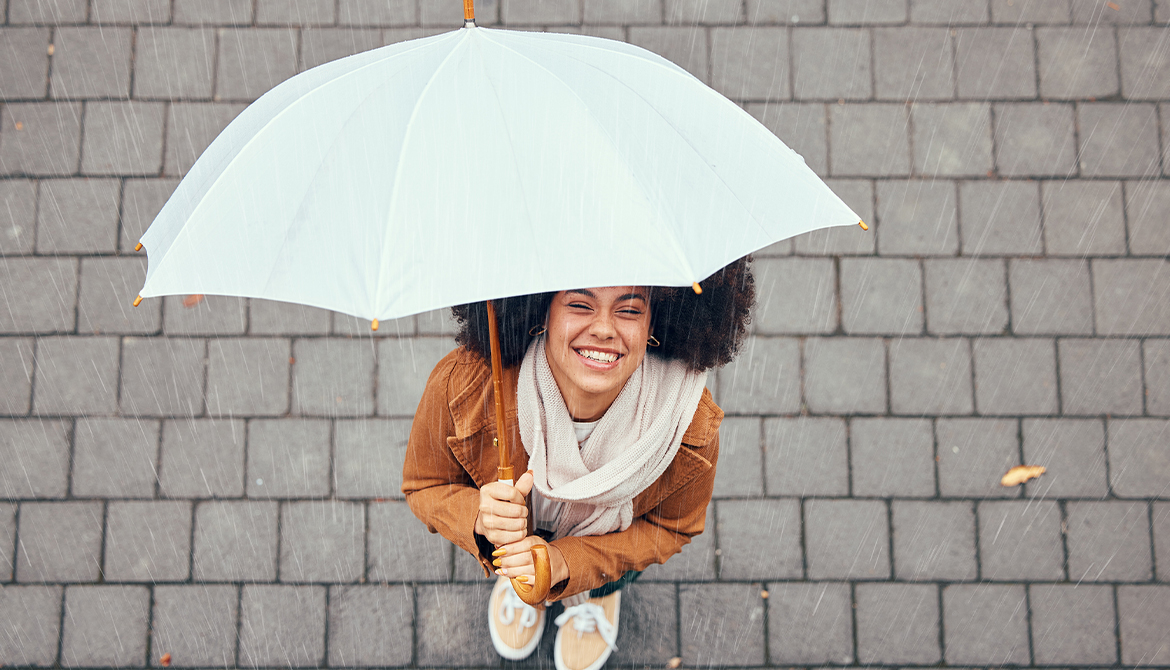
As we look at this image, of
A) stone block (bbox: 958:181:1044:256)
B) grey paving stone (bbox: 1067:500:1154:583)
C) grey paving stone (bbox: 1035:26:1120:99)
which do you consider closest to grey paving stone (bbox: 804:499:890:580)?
grey paving stone (bbox: 1067:500:1154:583)

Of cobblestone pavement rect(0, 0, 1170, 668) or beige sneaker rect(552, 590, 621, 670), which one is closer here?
beige sneaker rect(552, 590, 621, 670)

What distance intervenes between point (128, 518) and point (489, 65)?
9.68 feet

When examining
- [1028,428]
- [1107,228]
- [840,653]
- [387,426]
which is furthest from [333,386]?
[1107,228]

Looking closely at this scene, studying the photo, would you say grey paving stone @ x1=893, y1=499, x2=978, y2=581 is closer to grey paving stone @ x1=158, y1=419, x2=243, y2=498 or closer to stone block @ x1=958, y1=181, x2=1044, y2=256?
stone block @ x1=958, y1=181, x2=1044, y2=256

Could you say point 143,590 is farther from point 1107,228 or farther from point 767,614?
point 1107,228

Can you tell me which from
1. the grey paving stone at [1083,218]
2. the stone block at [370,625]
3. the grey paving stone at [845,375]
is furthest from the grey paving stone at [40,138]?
the grey paving stone at [1083,218]

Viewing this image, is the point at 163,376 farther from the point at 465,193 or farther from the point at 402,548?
the point at 465,193

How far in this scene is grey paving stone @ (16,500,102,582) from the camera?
11.6 ft

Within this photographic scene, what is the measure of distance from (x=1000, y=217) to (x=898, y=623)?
1994 millimetres

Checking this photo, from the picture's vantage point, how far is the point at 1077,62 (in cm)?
400

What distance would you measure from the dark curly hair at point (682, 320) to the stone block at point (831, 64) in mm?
2048

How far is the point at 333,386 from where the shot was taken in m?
3.65

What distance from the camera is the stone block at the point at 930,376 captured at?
3.70 meters

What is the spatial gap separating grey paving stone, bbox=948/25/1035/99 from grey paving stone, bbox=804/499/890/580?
7.03 feet
